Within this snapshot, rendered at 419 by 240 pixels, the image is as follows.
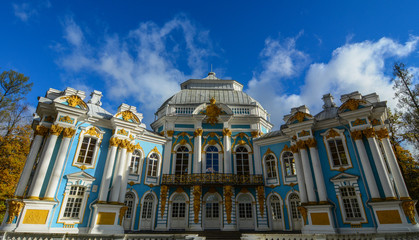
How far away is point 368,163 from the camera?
12.6 meters

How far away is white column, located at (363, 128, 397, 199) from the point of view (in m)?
11.6

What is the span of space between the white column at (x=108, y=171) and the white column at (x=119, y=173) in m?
0.34

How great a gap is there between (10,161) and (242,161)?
64.3 ft

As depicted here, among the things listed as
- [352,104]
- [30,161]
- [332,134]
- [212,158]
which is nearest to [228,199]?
[212,158]

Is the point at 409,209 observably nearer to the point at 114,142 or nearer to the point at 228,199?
the point at 228,199

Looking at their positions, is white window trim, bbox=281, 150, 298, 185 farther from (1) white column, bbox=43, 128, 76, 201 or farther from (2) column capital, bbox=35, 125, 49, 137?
(2) column capital, bbox=35, 125, 49, 137

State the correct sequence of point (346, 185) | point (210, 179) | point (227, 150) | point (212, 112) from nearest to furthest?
point (346, 185) < point (210, 179) < point (227, 150) < point (212, 112)

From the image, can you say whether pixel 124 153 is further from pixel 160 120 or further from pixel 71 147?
pixel 160 120

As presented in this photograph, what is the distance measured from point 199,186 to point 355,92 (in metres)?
12.8

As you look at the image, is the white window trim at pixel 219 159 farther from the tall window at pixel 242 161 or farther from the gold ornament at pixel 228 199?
the gold ornament at pixel 228 199

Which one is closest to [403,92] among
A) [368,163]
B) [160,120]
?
[368,163]

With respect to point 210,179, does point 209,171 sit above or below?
above

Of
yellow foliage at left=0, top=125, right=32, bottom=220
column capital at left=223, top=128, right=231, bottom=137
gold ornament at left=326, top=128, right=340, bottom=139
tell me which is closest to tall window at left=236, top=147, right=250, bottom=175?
column capital at left=223, top=128, right=231, bottom=137

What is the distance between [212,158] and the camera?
61.2 feet
